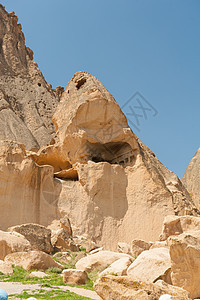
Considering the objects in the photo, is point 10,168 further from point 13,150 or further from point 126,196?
point 126,196

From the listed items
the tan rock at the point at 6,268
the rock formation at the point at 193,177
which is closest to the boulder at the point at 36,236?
the tan rock at the point at 6,268

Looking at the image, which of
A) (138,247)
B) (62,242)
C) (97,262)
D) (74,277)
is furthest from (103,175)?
(74,277)

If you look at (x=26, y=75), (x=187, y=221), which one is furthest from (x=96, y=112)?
(x=26, y=75)

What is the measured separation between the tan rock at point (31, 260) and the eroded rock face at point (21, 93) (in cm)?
2891

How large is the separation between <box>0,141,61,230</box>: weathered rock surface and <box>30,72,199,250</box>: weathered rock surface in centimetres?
101

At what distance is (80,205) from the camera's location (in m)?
23.0

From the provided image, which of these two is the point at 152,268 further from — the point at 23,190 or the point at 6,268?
the point at 23,190

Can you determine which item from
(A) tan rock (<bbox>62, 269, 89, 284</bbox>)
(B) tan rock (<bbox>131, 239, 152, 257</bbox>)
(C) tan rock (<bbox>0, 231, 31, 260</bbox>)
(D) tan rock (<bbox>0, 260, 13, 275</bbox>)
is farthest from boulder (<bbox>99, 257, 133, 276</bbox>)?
(B) tan rock (<bbox>131, 239, 152, 257</bbox>)

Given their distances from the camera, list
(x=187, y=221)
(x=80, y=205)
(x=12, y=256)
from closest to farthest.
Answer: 1. (x=12, y=256)
2. (x=187, y=221)
3. (x=80, y=205)

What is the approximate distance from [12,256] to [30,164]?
9.41m

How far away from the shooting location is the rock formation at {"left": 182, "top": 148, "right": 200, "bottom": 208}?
46.5 m

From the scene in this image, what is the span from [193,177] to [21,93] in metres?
25.8

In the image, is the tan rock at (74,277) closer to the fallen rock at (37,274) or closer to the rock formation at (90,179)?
the fallen rock at (37,274)

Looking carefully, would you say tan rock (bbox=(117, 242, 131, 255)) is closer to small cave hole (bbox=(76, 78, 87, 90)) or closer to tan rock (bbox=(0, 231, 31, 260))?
tan rock (bbox=(0, 231, 31, 260))
